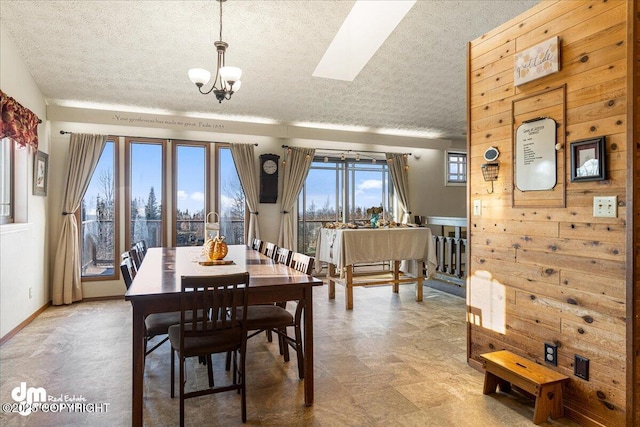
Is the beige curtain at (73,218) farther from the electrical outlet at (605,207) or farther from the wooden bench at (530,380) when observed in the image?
the electrical outlet at (605,207)

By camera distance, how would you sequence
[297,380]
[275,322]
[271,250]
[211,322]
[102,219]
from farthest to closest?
[102,219] < [271,250] < [297,380] < [275,322] < [211,322]

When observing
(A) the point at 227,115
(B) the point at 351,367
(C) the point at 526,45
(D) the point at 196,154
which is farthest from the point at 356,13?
(B) the point at 351,367

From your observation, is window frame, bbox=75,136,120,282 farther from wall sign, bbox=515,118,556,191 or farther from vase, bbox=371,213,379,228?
wall sign, bbox=515,118,556,191

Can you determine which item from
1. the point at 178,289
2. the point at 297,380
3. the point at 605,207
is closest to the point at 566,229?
the point at 605,207

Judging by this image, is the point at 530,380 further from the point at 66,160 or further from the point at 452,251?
the point at 66,160

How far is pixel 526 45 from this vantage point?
250cm

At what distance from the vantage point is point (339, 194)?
7020 mm

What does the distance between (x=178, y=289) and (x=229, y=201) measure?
4.05 meters

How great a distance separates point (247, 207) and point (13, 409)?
4.05 m

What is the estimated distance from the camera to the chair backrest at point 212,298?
203 cm

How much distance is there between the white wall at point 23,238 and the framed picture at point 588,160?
467 centimetres

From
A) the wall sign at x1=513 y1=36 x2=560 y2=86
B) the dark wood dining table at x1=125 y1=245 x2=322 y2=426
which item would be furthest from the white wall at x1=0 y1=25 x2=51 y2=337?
the wall sign at x1=513 y1=36 x2=560 y2=86

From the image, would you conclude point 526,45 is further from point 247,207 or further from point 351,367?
point 247,207

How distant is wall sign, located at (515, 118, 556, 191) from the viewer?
232cm
